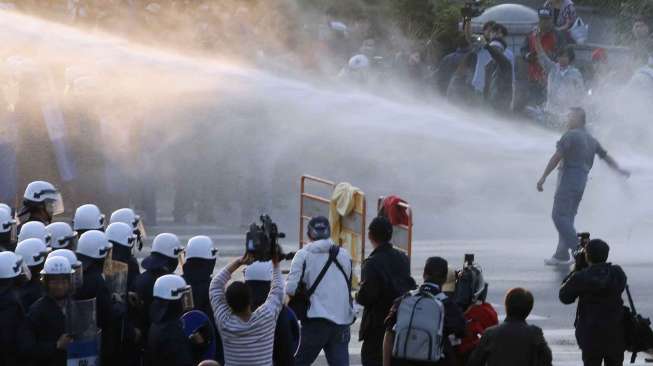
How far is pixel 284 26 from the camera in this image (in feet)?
77.7

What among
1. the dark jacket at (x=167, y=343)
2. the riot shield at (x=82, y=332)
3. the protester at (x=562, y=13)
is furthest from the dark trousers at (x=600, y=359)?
the protester at (x=562, y=13)

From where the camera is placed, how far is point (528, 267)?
1736 cm

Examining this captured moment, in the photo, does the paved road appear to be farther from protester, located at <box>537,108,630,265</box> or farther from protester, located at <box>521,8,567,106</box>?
protester, located at <box>521,8,567,106</box>

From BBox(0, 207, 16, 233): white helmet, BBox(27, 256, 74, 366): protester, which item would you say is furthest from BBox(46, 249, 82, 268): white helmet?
BBox(0, 207, 16, 233): white helmet

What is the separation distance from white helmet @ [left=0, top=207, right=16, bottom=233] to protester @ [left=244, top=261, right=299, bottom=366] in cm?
208

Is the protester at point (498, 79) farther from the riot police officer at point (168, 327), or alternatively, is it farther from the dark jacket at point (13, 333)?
the dark jacket at point (13, 333)

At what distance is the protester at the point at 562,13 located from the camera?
82.0 ft

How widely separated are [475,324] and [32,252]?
115 inches

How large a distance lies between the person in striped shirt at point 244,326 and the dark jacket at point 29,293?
1146 mm

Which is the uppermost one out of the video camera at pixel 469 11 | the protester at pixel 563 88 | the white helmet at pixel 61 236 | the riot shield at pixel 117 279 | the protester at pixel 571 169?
the video camera at pixel 469 11

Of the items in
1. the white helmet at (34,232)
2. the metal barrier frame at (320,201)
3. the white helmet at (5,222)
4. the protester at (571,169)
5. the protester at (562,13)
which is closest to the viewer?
the white helmet at (34,232)

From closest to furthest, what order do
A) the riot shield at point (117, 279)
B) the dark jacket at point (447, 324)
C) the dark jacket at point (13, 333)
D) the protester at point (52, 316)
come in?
the dark jacket at point (13, 333) → the protester at point (52, 316) → the dark jacket at point (447, 324) → the riot shield at point (117, 279)

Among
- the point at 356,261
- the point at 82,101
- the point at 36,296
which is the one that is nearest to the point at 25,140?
the point at 82,101

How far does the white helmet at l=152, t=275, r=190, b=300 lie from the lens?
9594 millimetres
